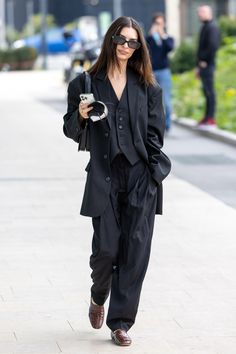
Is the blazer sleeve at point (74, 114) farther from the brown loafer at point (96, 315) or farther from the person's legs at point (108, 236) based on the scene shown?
the brown loafer at point (96, 315)

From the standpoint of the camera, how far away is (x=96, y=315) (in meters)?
6.79

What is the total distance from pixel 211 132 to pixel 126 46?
41.5ft

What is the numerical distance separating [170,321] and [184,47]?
82.0 feet

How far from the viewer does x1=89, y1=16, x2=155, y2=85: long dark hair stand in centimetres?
653

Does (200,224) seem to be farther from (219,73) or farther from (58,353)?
(219,73)

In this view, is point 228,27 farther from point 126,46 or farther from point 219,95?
point 126,46

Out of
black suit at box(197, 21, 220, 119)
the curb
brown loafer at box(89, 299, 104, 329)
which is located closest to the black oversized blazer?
brown loafer at box(89, 299, 104, 329)

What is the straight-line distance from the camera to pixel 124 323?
6598mm

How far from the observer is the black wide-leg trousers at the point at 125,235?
653 centimetres

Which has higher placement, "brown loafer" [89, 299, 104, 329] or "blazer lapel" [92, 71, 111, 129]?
"blazer lapel" [92, 71, 111, 129]

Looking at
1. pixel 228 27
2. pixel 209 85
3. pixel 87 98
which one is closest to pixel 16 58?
pixel 228 27

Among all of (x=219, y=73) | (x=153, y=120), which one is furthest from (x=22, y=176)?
(x=219, y=73)

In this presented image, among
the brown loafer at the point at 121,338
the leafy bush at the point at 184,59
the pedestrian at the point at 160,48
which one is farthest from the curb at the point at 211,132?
the brown loafer at the point at 121,338

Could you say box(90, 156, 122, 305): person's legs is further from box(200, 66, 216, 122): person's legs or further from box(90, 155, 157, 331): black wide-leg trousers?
box(200, 66, 216, 122): person's legs
